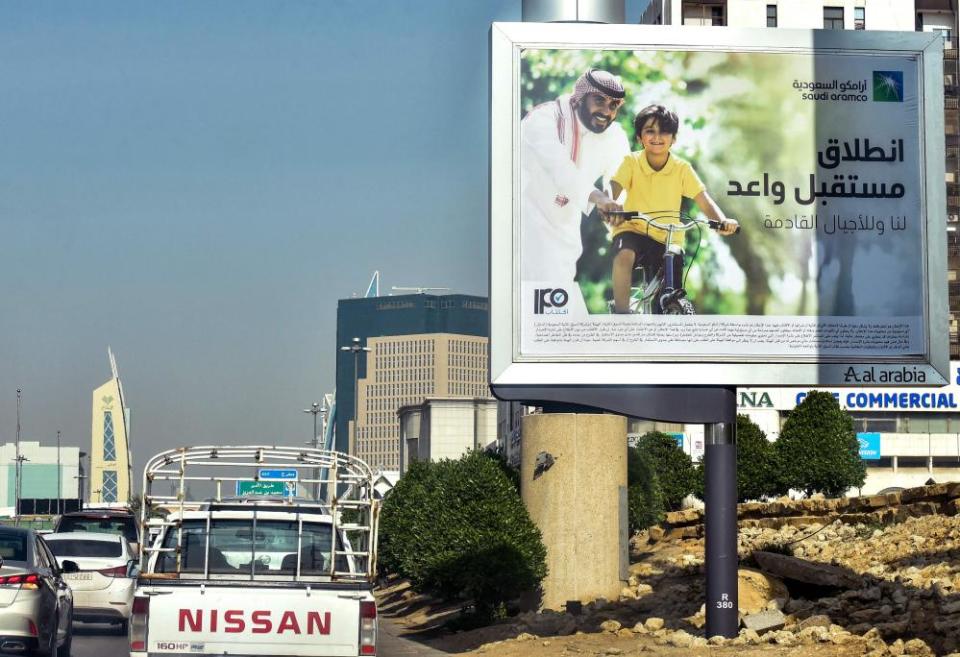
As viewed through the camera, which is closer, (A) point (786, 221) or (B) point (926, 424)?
(A) point (786, 221)

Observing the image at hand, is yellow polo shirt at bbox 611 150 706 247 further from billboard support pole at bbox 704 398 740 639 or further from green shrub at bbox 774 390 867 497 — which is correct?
green shrub at bbox 774 390 867 497

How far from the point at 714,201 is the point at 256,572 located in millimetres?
7726

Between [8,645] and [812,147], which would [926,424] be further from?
[8,645]

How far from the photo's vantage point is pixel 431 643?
81.0 ft

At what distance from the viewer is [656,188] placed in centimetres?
1812

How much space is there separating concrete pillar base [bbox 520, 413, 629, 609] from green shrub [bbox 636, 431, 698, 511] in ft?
77.4

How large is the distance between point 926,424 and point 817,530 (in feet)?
229

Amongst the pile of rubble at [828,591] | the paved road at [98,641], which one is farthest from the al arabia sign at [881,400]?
the paved road at [98,641]

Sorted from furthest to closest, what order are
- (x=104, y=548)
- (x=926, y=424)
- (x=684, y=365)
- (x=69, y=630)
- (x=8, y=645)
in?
(x=926, y=424) → (x=104, y=548) → (x=684, y=365) → (x=69, y=630) → (x=8, y=645)

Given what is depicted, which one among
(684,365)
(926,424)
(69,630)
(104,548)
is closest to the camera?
(69,630)

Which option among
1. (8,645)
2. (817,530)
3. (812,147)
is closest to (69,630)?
(8,645)

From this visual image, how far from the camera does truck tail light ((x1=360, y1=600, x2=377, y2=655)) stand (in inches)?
457

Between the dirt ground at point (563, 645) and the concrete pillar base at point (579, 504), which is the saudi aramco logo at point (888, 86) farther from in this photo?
the concrete pillar base at point (579, 504)

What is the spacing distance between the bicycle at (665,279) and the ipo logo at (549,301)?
554mm
